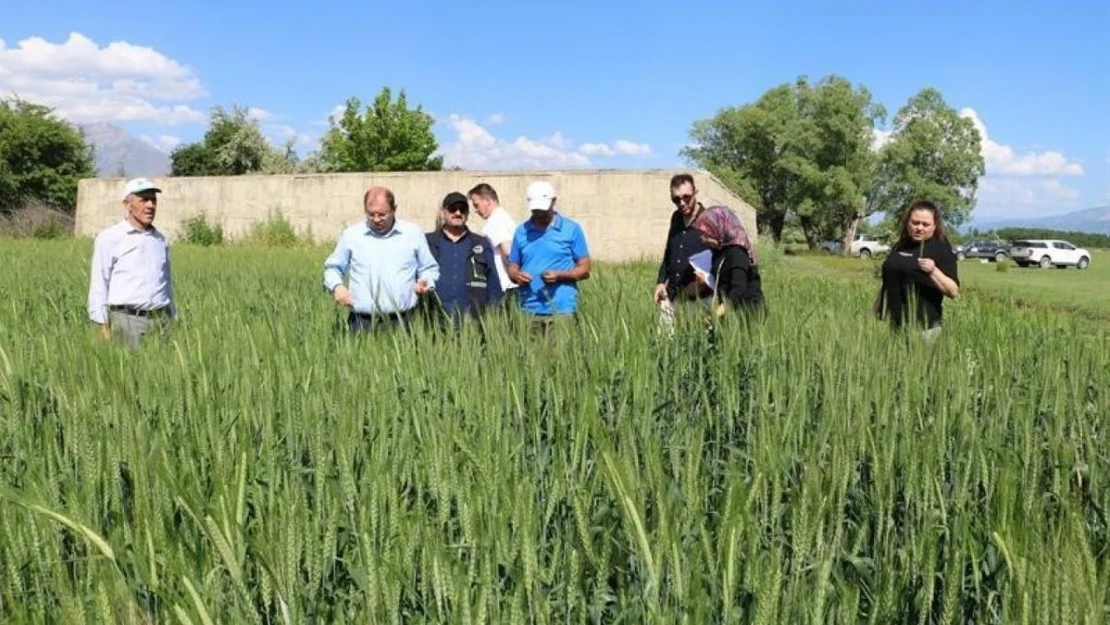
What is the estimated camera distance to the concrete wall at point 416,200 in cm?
1995

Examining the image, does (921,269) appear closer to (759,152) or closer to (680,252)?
(680,252)

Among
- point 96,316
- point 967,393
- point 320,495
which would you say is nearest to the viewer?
point 320,495

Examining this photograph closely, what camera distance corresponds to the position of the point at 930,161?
200 feet

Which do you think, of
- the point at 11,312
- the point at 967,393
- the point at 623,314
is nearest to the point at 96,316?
the point at 11,312

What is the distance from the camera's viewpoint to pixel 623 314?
368 cm

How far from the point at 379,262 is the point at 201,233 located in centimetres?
2022

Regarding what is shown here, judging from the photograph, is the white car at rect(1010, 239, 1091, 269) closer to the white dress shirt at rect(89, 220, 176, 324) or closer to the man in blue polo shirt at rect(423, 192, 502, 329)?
the man in blue polo shirt at rect(423, 192, 502, 329)

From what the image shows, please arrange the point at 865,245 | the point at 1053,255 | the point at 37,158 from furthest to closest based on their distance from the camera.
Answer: the point at 865,245
the point at 1053,255
the point at 37,158

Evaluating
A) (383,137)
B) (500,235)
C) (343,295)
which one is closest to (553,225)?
(500,235)

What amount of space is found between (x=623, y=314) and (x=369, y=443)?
1.56 m

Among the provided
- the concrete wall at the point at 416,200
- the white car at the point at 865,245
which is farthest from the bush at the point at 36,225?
the white car at the point at 865,245

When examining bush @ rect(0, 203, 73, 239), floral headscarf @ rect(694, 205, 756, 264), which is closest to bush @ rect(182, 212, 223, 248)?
bush @ rect(0, 203, 73, 239)

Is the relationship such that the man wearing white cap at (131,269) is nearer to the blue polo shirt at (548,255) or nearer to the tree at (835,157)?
the blue polo shirt at (548,255)

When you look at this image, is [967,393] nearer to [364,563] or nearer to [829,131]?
[364,563]
